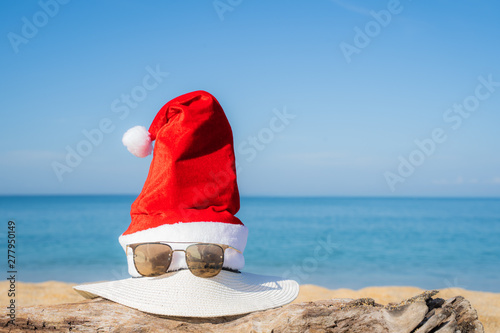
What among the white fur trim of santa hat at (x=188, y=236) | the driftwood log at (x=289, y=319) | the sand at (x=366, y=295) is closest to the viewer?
the driftwood log at (x=289, y=319)

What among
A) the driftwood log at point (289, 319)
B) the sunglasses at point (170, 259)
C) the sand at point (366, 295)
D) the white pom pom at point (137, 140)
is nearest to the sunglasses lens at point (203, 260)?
the sunglasses at point (170, 259)

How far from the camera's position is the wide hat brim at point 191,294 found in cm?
238

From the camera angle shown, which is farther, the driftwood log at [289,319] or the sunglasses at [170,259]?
the sunglasses at [170,259]

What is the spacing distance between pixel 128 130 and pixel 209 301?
1384mm

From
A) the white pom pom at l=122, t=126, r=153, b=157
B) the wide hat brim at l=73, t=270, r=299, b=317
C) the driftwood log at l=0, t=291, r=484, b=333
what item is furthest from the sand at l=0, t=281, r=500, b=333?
the white pom pom at l=122, t=126, r=153, b=157

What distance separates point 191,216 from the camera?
266 cm

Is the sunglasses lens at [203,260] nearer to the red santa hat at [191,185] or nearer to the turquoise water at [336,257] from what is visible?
the red santa hat at [191,185]

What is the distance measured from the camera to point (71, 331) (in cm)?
216

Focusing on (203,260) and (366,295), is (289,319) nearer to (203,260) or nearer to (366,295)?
(203,260)

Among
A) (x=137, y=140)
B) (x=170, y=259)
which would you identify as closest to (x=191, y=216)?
(x=170, y=259)

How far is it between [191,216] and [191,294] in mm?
478

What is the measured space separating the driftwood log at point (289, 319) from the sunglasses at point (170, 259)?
262 millimetres

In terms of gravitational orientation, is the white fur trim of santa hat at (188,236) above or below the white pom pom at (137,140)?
below

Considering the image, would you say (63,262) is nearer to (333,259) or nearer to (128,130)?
(333,259)
